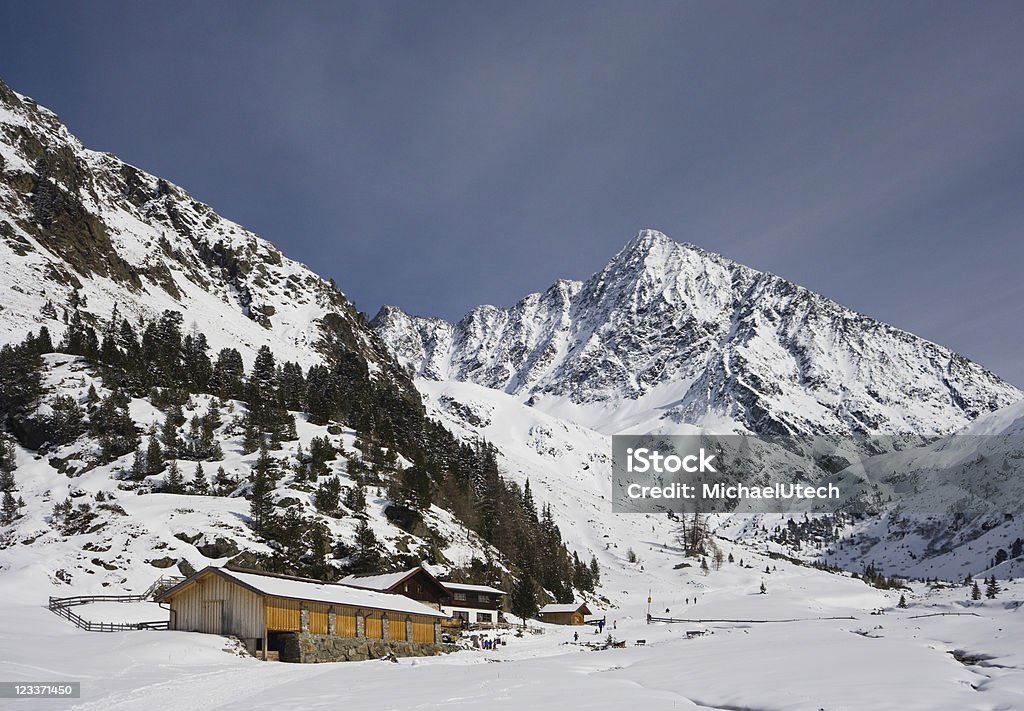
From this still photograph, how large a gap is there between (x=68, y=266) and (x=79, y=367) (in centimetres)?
5250

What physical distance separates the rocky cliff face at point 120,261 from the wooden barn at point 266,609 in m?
70.1

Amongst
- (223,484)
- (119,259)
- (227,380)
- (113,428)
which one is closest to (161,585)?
(223,484)

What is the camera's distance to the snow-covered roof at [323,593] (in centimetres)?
3954

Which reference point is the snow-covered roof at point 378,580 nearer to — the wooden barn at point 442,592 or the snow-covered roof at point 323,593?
the wooden barn at point 442,592

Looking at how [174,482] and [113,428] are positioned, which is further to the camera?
[113,428]

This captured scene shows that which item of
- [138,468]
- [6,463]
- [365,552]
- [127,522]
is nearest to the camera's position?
[127,522]

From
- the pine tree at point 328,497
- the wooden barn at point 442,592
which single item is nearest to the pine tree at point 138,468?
the pine tree at point 328,497

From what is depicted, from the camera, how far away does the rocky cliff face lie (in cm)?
11675

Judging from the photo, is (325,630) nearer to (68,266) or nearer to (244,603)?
(244,603)

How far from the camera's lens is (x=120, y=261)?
141m

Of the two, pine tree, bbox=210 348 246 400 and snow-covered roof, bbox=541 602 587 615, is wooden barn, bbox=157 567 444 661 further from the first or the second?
pine tree, bbox=210 348 246 400

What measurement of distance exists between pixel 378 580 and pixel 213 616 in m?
18.4

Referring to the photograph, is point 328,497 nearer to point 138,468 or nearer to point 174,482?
point 174,482

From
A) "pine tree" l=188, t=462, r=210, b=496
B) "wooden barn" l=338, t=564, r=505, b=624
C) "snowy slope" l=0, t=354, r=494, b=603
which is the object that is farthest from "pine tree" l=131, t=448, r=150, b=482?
"wooden barn" l=338, t=564, r=505, b=624
